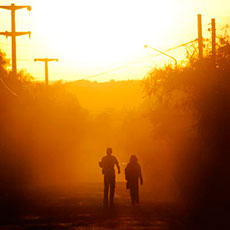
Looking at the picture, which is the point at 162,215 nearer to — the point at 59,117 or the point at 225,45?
the point at 225,45

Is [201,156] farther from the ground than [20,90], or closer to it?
closer to it

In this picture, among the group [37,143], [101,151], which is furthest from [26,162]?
[101,151]

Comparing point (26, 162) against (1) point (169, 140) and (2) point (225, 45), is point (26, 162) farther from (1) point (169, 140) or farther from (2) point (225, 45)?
(2) point (225, 45)

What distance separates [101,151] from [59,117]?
26909mm

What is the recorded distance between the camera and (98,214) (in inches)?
732

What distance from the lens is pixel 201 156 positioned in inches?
1190

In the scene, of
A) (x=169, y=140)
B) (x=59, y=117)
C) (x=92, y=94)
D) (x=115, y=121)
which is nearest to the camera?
(x=169, y=140)

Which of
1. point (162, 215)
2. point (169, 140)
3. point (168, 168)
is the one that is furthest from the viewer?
point (169, 140)

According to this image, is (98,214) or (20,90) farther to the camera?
(20,90)

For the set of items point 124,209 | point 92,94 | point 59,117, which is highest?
point 92,94

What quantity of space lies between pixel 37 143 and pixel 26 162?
168 inches

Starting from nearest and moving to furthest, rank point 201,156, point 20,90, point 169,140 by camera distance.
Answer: point 201,156, point 169,140, point 20,90

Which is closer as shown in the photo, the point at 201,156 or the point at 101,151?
the point at 201,156

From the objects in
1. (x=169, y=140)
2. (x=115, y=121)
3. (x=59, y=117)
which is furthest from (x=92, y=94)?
(x=169, y=140)
